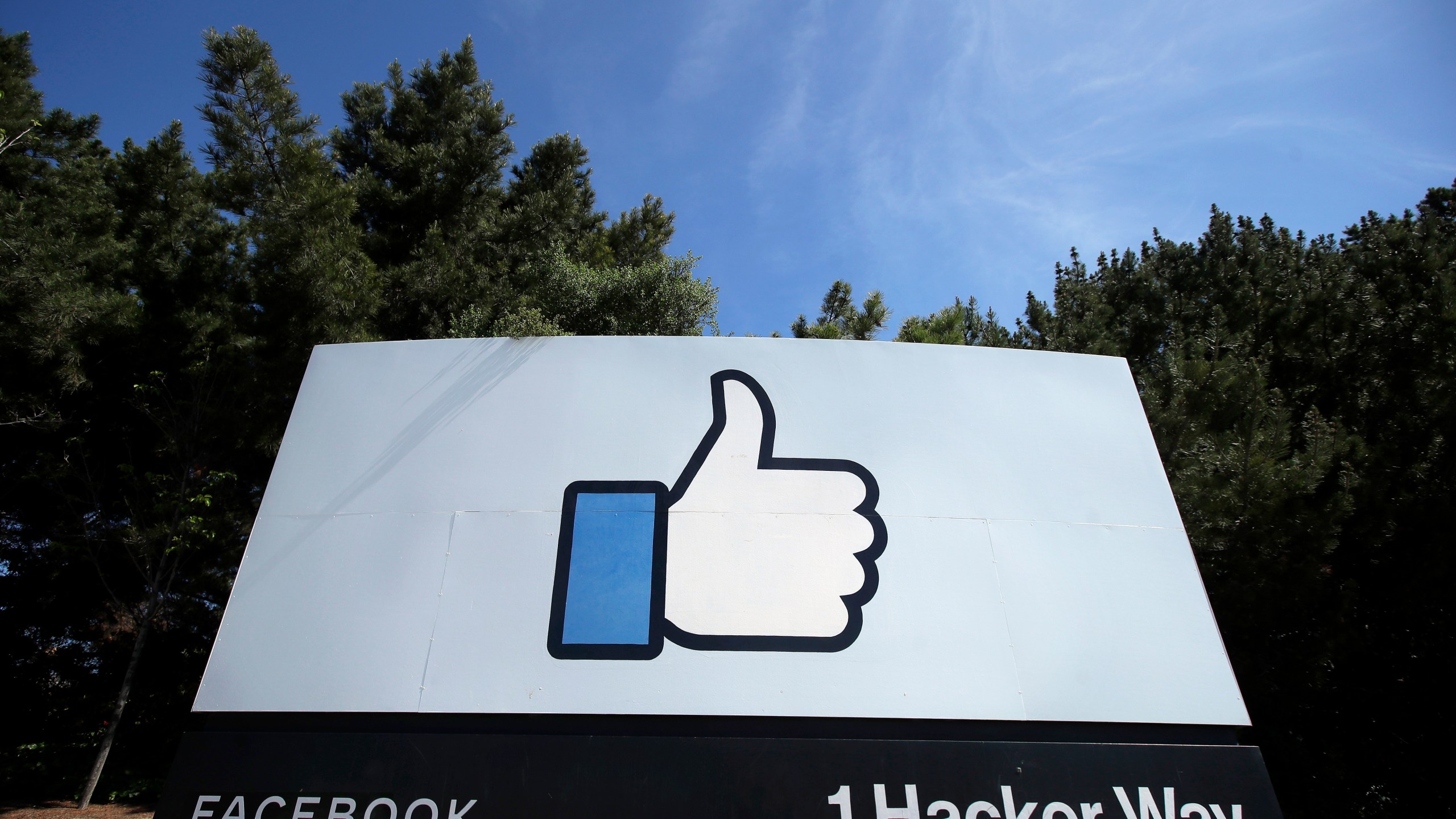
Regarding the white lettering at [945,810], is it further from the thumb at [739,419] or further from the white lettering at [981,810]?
the thumb at [739,419]

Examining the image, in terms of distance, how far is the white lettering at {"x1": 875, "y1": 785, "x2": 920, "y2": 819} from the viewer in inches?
96.8

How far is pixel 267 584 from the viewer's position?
9.79 feet

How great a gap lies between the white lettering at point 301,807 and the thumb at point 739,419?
2062 mm

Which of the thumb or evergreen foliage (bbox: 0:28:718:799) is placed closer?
the thumb

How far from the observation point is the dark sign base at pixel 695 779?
97.8 inches

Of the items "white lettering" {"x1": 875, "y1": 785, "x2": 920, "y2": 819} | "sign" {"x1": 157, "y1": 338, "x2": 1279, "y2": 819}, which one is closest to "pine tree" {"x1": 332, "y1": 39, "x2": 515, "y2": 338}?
"sign" {"x1": 157, "y1": 338, "x2": 1279, "y2": 819}

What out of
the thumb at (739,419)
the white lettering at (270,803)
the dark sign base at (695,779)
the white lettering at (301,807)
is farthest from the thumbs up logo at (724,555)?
the white lettering at (270,803)

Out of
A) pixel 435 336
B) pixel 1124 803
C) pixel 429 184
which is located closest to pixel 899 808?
pixel 1124 803

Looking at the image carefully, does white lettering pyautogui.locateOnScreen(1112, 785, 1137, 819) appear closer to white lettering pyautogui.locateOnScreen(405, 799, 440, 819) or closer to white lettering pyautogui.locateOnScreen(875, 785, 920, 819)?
white lettering pyautogui.locateOnScreen(875, 785, 920, 819)

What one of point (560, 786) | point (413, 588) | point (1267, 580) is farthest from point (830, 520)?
point (1267, 580)

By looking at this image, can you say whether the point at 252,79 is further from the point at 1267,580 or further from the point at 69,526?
the point at 1267,580

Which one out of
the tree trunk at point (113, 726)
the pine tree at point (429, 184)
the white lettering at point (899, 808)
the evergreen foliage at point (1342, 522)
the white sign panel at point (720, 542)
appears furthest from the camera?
the pine tree at point (429, 184)

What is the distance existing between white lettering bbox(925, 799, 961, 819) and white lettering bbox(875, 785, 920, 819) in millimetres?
43

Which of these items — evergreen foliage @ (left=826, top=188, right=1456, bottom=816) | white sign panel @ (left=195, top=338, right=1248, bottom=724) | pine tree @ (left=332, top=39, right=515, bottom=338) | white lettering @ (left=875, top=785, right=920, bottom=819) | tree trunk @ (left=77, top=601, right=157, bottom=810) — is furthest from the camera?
pine tree @ (left=332, top=39, right=515, bottom=338)
